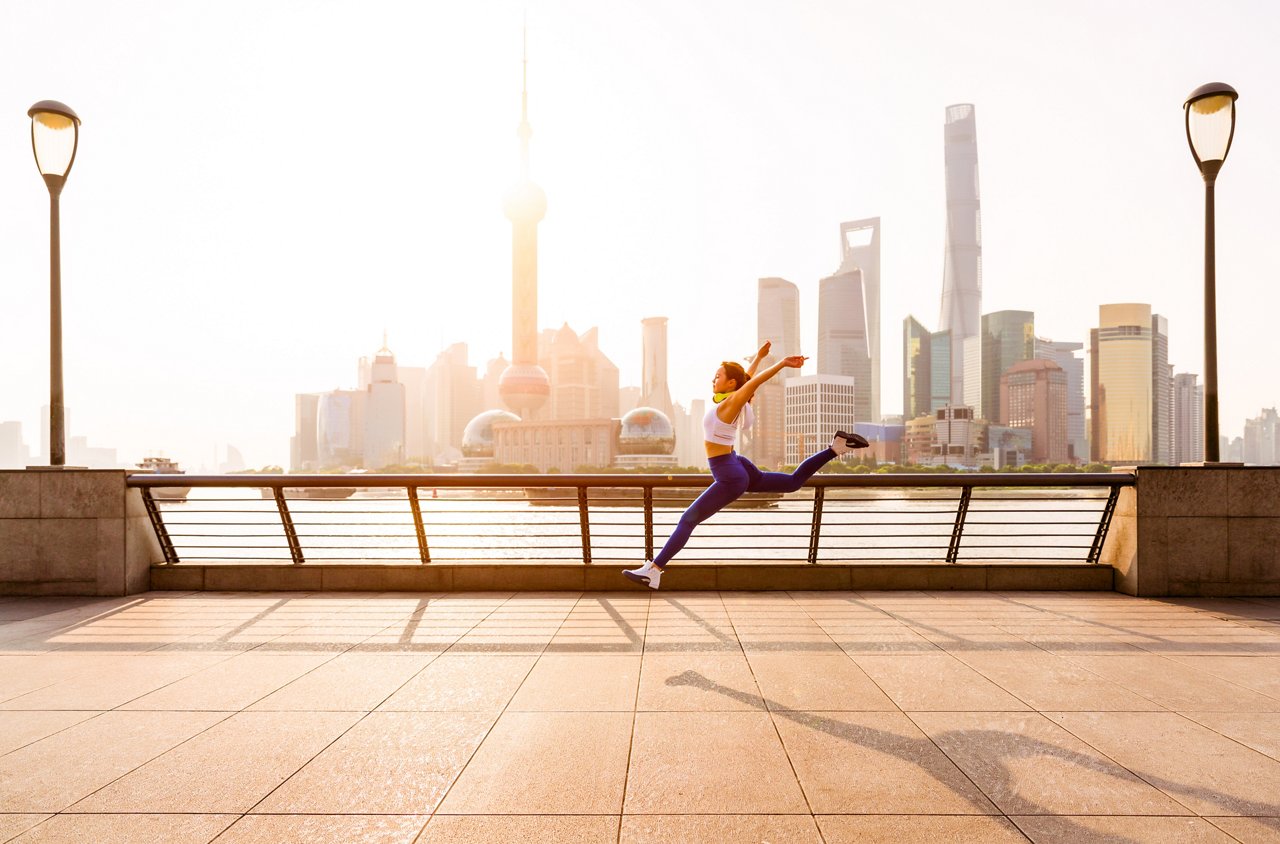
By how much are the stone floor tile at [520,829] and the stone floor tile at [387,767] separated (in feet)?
0.72

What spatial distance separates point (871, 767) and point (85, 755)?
14.1ft

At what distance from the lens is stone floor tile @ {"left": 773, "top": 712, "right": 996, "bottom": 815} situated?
3.28 m

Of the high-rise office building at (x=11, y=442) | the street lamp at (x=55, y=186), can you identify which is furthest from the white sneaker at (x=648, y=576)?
the high-rise office building at (x=11, y=442)

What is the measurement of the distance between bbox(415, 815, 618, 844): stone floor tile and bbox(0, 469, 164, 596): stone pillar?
7.54 m

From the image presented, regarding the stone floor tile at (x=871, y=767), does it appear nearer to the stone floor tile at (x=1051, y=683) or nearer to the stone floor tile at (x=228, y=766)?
the stone floor tile at (x=1051, y=683)

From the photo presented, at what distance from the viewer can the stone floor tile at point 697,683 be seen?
4.60 meters

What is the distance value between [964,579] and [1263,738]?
4.57m

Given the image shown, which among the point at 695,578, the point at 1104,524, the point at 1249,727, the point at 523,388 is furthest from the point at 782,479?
the point at 523,388

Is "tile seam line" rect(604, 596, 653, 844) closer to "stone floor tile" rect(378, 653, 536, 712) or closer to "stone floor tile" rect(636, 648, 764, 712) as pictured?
"stone floor tile" rect(636, 648, 764, 712)

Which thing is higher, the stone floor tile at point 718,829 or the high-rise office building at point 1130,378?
Answer: the high-rise office building at point 1130,378

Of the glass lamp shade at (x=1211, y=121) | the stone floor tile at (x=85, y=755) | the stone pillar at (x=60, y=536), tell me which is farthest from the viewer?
the stone pillar at (x=60, y=536)

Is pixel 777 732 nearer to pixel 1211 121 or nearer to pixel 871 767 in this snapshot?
pixel 871 767

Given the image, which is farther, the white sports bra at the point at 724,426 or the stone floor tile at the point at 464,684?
the white sports bra at the point at 724,426

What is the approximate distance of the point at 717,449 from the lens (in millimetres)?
6465
